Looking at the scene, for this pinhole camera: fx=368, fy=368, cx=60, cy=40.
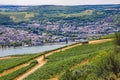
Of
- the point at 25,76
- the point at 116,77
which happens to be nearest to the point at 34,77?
the point at 25,76

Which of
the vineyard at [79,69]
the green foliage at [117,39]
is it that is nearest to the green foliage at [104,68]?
the vineyard at [79,69]

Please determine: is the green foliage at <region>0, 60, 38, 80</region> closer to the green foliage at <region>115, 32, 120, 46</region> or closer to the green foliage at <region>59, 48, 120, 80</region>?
the green foliage at <region>59, 48, 120, 80</region>

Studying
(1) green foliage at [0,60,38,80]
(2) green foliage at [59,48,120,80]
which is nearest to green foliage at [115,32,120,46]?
(2) green foliage at [59,48,120,80]

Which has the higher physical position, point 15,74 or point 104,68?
point 104,68

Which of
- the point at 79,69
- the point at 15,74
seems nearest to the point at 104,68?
the point at 79,69

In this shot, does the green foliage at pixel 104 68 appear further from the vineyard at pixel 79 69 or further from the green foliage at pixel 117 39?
the green foliage at pixel 117 39

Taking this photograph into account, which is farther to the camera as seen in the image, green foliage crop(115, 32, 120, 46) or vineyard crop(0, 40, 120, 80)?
green foliage crop(115, 32, 120, 46)

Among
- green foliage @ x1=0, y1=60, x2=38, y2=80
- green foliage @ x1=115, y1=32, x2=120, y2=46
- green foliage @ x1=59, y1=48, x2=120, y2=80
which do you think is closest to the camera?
green foliage @ x1=59, y1=48, x2=120, y2=80

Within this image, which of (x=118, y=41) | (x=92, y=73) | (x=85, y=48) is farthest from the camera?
(x=85, y=48)

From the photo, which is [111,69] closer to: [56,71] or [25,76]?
[56,71]

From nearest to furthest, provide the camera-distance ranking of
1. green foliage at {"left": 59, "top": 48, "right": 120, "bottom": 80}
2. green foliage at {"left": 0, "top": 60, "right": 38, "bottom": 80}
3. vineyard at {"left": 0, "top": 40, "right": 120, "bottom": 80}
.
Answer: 1. vineyard at {"left": 0, "top": 40, "right": 120, "bottom": 80}
2. green foliage at {"left": 59, "top": 48, "right": 120, "bottom": 80}
3. green foliage at {"left": 0, "top": 60, "right": 38, "bottom": 80}

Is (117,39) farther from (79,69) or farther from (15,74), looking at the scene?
(15,74)
